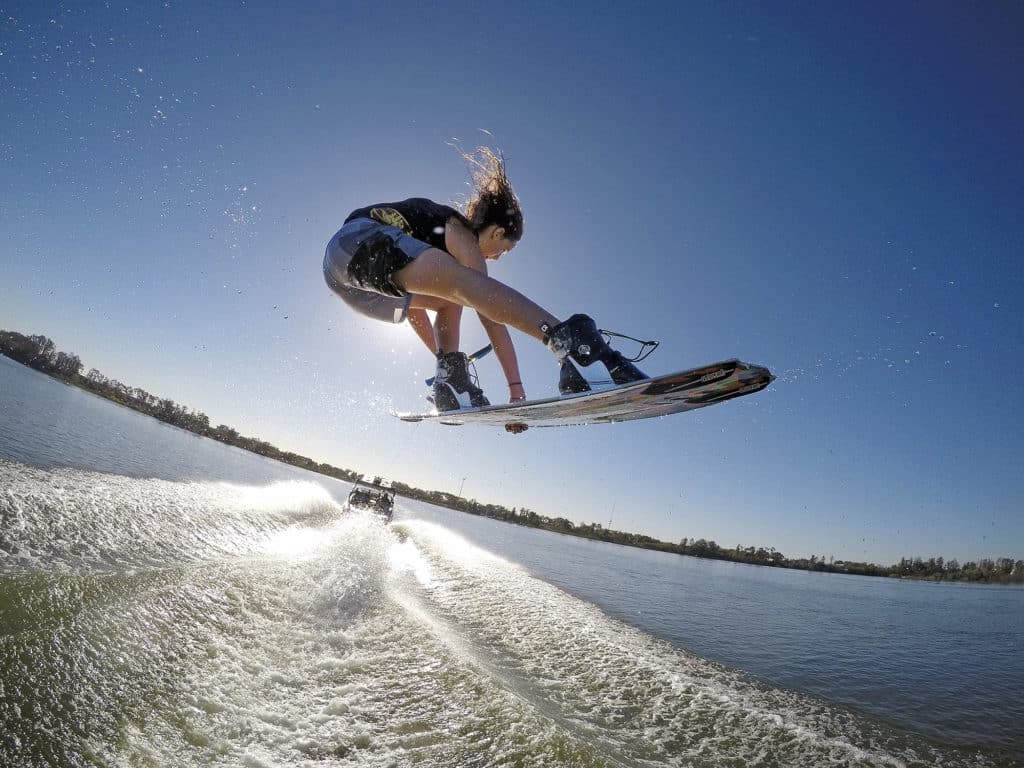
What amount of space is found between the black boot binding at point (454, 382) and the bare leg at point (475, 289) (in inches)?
84.1

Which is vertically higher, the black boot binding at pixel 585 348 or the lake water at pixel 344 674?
the black boot binding at pixel 585 348

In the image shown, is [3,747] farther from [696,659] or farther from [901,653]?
[901,653]

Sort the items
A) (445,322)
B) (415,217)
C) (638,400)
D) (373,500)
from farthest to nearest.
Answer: (373,500) → (445,322) → (638,400) → (415,217)

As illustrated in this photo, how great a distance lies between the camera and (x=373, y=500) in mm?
21719

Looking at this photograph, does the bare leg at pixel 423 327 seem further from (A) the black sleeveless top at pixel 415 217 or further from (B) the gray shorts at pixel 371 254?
(A) the black sleeveless top at pixel 415 217

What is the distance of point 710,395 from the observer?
3.94m

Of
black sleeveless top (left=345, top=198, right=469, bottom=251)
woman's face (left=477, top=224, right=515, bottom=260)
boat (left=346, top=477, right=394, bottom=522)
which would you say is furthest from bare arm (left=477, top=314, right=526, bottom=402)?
boat (left=346, top=477, right=394, bottom=522)

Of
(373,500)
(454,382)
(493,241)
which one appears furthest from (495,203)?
(373,500)

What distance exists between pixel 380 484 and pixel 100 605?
20561 millimetres

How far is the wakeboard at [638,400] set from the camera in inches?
134

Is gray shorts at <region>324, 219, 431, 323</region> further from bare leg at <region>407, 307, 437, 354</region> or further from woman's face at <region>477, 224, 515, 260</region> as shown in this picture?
bare leg at <region>407, 307, 437, 354</region>

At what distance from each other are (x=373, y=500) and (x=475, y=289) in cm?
2089

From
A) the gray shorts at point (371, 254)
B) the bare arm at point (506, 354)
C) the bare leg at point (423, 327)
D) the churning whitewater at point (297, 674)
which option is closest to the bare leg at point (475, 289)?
the gray shorts at point (371, 254)

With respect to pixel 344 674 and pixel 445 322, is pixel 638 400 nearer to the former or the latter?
pixel 445 322
